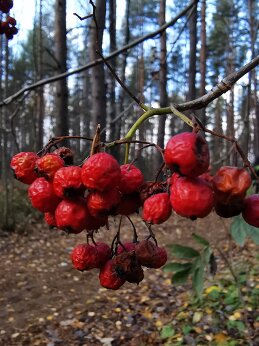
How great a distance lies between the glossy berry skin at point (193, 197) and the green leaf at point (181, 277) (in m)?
2.73

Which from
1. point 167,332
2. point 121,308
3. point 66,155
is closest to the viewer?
point 66,155

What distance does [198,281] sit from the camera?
10.3 ft

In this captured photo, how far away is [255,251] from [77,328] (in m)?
3.01

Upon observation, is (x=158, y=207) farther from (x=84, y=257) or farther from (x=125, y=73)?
(x=125, y=73)

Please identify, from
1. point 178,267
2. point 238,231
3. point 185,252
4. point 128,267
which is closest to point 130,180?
point 128,267

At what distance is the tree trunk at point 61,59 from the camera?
260 inches

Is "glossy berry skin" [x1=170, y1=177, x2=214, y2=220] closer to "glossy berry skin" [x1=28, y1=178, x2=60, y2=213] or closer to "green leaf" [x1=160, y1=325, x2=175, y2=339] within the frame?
"glossy berry skin" [x1=28, y1=178, x2=60, y2=213]

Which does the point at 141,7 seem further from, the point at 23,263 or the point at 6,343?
the point at 6,343

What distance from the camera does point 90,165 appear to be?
775 mm

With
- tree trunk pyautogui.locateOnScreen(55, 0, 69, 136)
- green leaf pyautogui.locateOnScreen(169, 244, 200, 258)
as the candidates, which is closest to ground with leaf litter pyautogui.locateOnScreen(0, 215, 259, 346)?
green leaf pyautogui.locateOnScreen(169, 244, 200, 258)

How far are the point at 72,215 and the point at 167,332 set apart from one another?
348cm

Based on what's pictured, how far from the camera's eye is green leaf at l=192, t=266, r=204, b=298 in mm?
3072

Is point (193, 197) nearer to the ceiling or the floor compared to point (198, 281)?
nearer to the ceiling

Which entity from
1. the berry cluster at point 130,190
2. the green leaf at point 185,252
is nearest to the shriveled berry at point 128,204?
the berry cluster at point 130,190
